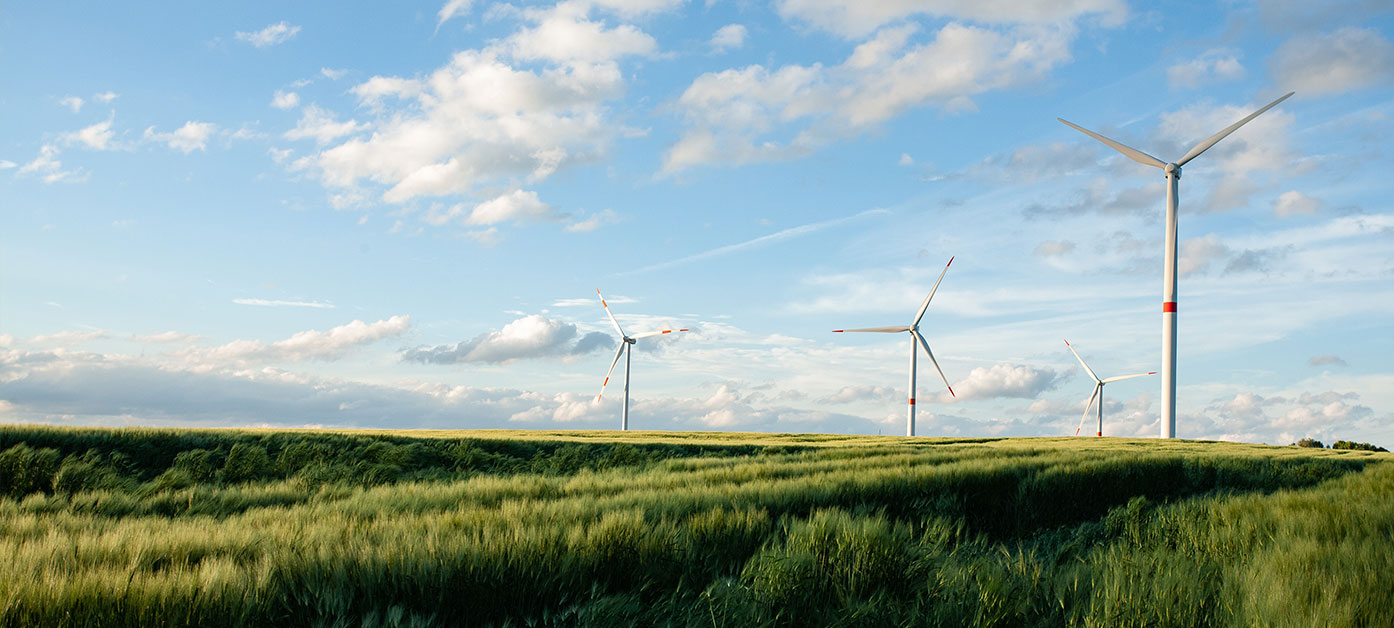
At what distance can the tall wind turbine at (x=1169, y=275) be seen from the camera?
42.9 metres

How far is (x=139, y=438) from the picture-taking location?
15.1 m

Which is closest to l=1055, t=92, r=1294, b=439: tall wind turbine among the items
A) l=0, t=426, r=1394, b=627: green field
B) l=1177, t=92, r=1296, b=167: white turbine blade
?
l=1177, t=92, r=1296, b=167: white turbine blade

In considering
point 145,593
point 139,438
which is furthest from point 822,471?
point 139,438

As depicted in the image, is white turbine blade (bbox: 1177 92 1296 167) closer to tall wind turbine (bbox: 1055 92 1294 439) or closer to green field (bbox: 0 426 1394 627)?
tall wind turbine (bbox: 1055 92 1294 439)

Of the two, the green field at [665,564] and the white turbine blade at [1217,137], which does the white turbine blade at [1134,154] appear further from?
the green field at [665,564]

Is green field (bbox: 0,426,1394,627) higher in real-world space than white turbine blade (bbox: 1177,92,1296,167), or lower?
lower

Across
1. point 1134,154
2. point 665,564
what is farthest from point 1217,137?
point 665,564

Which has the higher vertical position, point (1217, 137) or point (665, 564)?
point (1217, 137)

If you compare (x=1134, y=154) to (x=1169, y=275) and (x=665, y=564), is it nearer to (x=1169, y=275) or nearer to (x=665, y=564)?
(x=1169, y=275)

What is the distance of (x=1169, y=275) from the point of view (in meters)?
43.8

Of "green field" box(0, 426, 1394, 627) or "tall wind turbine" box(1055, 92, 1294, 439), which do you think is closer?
"green field" box(0, 426, 1394, 627)

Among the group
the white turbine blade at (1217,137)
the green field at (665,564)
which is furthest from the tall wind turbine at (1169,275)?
the green field at (665,564)

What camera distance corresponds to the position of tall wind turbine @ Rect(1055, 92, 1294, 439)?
4288 centimetres

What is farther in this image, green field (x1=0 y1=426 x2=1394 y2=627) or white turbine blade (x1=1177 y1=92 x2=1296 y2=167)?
white turbine blade (x1=1177 y1=92 x2=1296 y2=167)
